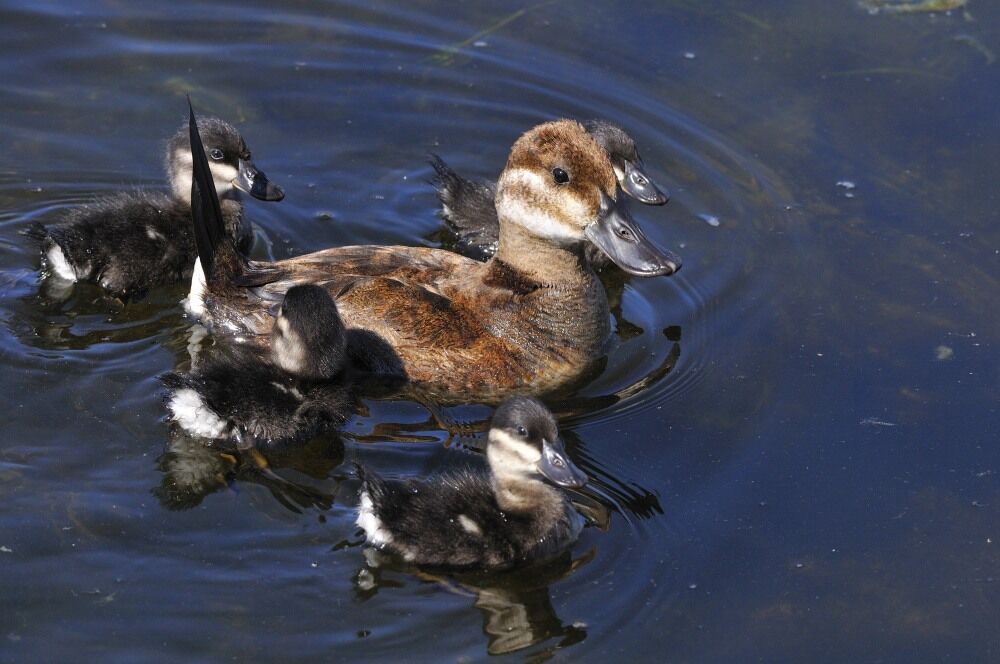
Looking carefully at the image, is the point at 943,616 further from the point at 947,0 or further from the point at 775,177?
the point at 947,0

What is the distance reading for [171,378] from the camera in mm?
6195

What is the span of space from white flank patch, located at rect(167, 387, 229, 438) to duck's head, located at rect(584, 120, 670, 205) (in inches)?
114

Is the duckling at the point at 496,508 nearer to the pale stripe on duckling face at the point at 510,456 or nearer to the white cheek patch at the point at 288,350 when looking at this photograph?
the pale stripe on duckling face at the point at 510,456

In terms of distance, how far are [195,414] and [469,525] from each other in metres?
1.36

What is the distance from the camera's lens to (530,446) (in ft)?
18.6

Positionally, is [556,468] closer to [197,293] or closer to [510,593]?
[510,593]

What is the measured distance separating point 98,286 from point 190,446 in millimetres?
1580

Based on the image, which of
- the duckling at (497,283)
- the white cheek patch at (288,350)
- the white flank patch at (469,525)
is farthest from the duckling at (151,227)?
the white flank patch at (469,525)

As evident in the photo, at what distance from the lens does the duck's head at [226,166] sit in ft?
25.3

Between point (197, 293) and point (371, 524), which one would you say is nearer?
point (371, 524)

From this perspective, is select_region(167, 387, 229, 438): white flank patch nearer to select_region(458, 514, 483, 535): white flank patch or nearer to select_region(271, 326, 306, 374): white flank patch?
select_region(271, 326, 306, 374): white flank patch

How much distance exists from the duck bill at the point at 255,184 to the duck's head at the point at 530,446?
8.14 feet

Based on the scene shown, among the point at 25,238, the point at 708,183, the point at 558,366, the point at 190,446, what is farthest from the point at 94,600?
the point at 708,183

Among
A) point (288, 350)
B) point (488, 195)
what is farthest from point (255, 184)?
point (288, 350)
